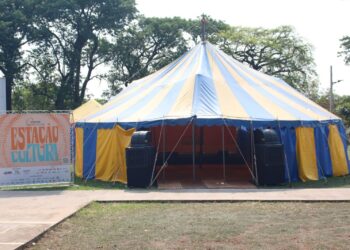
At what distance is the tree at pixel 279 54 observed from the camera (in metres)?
36.0

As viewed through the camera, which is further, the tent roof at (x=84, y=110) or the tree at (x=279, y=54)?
the tree at (x=279, y=54)

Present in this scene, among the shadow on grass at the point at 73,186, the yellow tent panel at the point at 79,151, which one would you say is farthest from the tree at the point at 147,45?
the shadow on grass at the point at 73,186

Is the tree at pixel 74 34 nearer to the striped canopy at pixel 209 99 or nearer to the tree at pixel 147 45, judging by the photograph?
the tree at pixel 147 45

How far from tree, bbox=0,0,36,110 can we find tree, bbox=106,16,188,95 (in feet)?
23.0

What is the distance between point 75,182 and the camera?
12352 millimetres

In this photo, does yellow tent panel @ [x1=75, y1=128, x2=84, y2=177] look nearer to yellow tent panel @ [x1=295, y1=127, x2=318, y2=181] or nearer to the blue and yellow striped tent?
the blue and yellow striped tent

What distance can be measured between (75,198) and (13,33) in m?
26.5

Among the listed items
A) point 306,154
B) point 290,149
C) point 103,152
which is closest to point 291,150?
point 290,149

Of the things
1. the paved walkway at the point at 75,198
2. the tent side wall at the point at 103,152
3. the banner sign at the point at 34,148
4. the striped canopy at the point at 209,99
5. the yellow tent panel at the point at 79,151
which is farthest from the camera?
the yellow tent panel at the point at 79,151

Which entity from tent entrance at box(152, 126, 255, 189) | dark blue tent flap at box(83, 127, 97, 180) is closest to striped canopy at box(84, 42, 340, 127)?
dark blue tent flap at box(83, 127, 97, 180)

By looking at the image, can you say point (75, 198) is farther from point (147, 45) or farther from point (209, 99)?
point (147, 45)

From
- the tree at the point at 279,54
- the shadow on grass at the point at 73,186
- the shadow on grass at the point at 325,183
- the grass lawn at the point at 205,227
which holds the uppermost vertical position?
the tree at the point at 279,54

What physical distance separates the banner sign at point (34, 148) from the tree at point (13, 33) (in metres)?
22.6

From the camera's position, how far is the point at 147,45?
1489 inches
